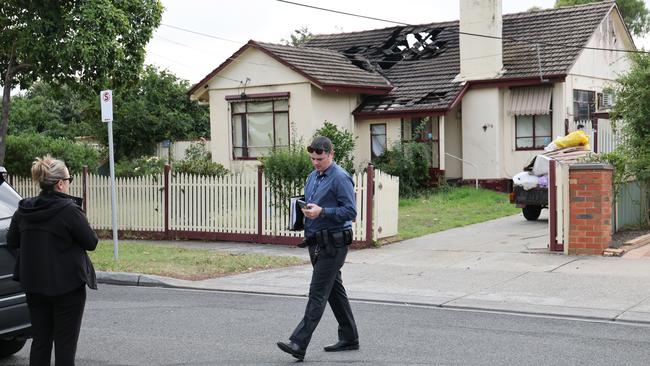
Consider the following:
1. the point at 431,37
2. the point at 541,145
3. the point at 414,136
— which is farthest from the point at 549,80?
the point at 431,37

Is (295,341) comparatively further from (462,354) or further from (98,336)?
(98,336)

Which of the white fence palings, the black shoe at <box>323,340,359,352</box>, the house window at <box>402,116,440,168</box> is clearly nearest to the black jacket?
the black shoe at <box>323,340,359,352</box>

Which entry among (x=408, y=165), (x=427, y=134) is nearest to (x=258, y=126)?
(x=408, y=165)

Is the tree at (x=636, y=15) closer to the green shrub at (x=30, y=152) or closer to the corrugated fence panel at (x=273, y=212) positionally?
the green shrub at (x=30, y=152)

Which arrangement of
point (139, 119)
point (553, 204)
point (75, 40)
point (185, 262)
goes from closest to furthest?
point (553, 204) < point (185, 262) < point (75, 40) < point (139, 119)

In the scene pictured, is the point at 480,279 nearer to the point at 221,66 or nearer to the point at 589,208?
the point at 589,208

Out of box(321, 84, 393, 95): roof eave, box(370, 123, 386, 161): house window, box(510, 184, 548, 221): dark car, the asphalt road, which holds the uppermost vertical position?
box(321, 84, 393, 95): roof eave

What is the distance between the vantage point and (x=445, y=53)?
27922mm

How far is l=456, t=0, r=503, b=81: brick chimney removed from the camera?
25.3 metres

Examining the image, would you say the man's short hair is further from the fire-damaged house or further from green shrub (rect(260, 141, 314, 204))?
the fire-damaged house

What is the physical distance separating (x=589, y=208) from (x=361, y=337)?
6.04m

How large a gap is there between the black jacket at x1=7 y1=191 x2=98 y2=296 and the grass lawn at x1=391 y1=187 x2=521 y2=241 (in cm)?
1030

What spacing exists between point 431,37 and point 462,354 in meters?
23.4

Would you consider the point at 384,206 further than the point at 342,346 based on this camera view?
Yes
